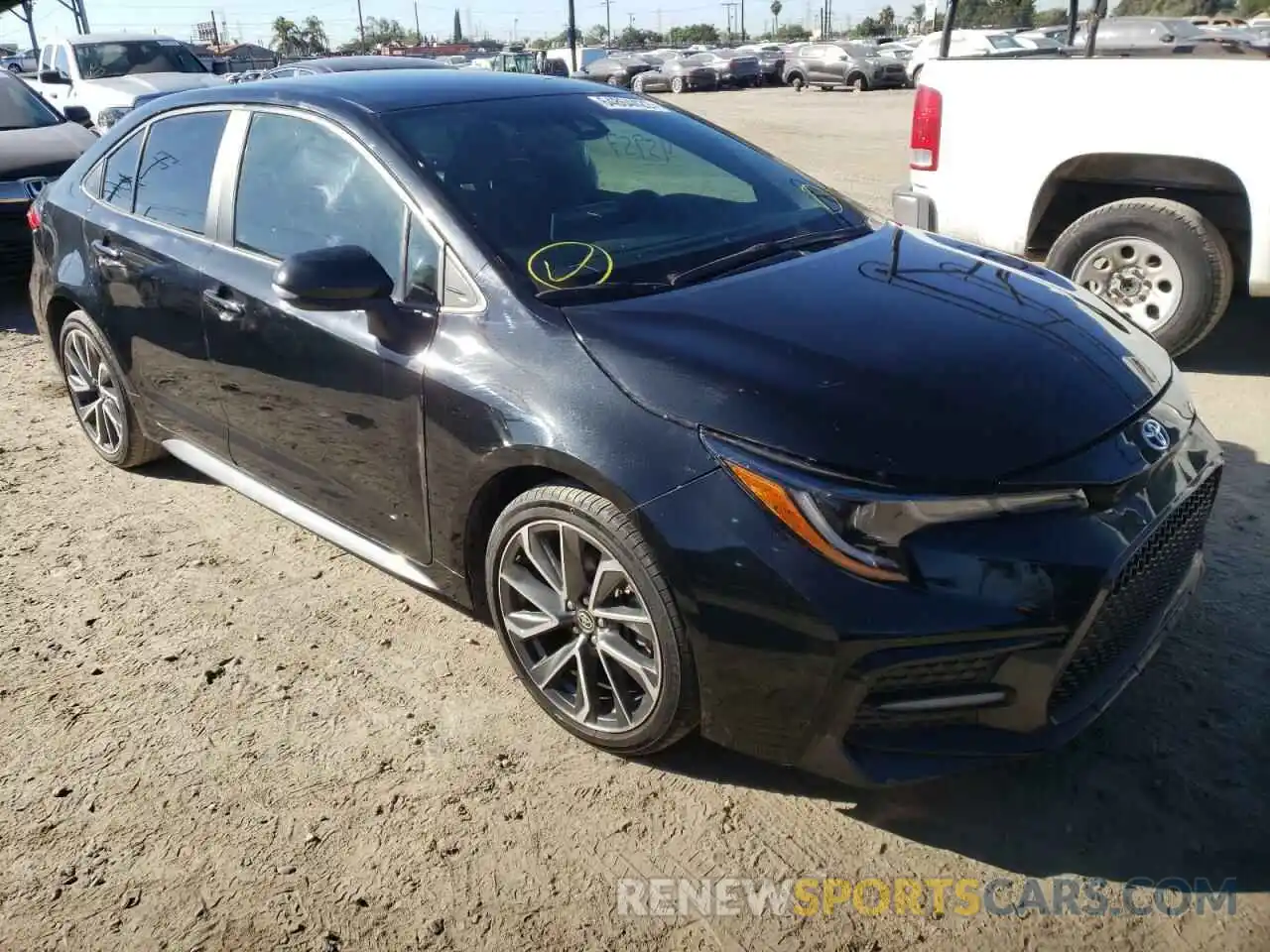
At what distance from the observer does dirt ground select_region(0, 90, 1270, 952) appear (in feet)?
7.76

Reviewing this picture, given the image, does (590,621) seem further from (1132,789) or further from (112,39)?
(112,39)

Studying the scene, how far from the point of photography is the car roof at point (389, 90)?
3439 mm

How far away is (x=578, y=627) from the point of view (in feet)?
9.22

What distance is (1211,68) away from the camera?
513cm

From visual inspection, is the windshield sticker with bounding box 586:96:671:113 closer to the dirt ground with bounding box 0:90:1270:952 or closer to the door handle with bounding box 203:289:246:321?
the door handle with bounding box 203:289:246:321

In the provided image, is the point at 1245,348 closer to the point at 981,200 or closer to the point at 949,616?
the point at 981,200

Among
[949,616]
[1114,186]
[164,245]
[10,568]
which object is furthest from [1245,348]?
[10,568]

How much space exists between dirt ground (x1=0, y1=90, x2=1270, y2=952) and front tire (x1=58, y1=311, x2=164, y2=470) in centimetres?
99

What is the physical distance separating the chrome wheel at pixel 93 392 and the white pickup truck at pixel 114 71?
1042 cm

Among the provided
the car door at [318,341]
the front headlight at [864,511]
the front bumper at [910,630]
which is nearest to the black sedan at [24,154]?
the car door at [318,341]

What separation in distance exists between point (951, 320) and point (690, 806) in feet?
4.78

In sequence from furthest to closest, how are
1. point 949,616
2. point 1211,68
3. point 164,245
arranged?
point 1211,68 < point 164,245 < point 949,616

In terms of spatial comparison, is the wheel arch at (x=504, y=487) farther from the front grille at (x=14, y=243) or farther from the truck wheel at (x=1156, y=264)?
the front grille at (x=14, y=243)

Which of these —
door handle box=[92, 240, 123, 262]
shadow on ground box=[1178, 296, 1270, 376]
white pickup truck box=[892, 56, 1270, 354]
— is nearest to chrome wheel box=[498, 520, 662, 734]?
door handle box=[92, 240, 123, 262]
